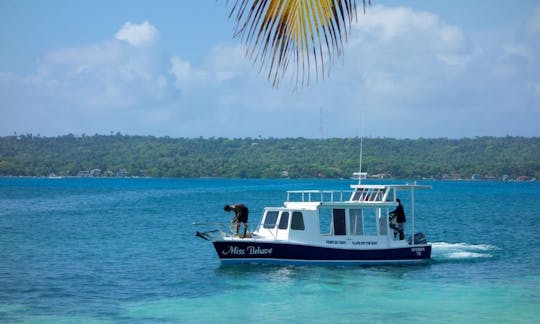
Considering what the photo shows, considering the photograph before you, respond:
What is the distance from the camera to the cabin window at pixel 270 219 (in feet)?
101

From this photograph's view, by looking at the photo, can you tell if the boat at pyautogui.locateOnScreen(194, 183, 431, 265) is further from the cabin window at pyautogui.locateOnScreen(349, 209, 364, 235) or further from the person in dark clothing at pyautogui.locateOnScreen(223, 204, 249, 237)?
the person in dark clothing at pyautogui.locateOnScreen(223, 204, 249, 237)

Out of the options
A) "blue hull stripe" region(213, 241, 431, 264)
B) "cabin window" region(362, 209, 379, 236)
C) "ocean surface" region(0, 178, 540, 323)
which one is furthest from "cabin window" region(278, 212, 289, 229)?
"cabin window" region(362, 209, 379, 236)

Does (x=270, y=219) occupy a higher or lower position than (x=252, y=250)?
higher

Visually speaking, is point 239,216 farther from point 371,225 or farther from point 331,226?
point 371,225

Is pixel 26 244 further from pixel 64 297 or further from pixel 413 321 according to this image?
pixel 413 321

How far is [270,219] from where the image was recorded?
31062 mm

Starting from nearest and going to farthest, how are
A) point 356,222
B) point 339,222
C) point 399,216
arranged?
point 339,222
point 356,222
point 399,216

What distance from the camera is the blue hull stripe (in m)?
29.7

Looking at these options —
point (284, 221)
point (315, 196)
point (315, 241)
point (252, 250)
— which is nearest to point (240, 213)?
point (284, 221)

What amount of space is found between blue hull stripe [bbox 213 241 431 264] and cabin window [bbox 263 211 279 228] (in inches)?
47.0

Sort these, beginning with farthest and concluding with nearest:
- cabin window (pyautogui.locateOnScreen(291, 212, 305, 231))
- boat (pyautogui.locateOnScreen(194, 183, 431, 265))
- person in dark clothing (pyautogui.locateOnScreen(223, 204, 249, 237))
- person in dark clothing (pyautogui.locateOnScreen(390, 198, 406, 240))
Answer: person in dark clothing (pyautogui.locateOnScreen(390, 198, 406, 240))
person in dark clothing (pyautogui.locateOnScreen(223, 204, 249, 237))
cabin window (pyautogui.locateOnScreen(291, 212, 305, 231))
boat (pyautogui.locateOnScreen(194, 183, 431, 265))

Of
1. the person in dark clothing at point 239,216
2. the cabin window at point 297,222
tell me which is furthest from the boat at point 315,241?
the person in dark clothing at point 239,216

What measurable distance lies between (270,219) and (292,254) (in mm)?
1767

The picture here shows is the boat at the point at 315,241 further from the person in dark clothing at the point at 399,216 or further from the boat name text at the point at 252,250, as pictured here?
the person in dark clothing at the point at 399,216
